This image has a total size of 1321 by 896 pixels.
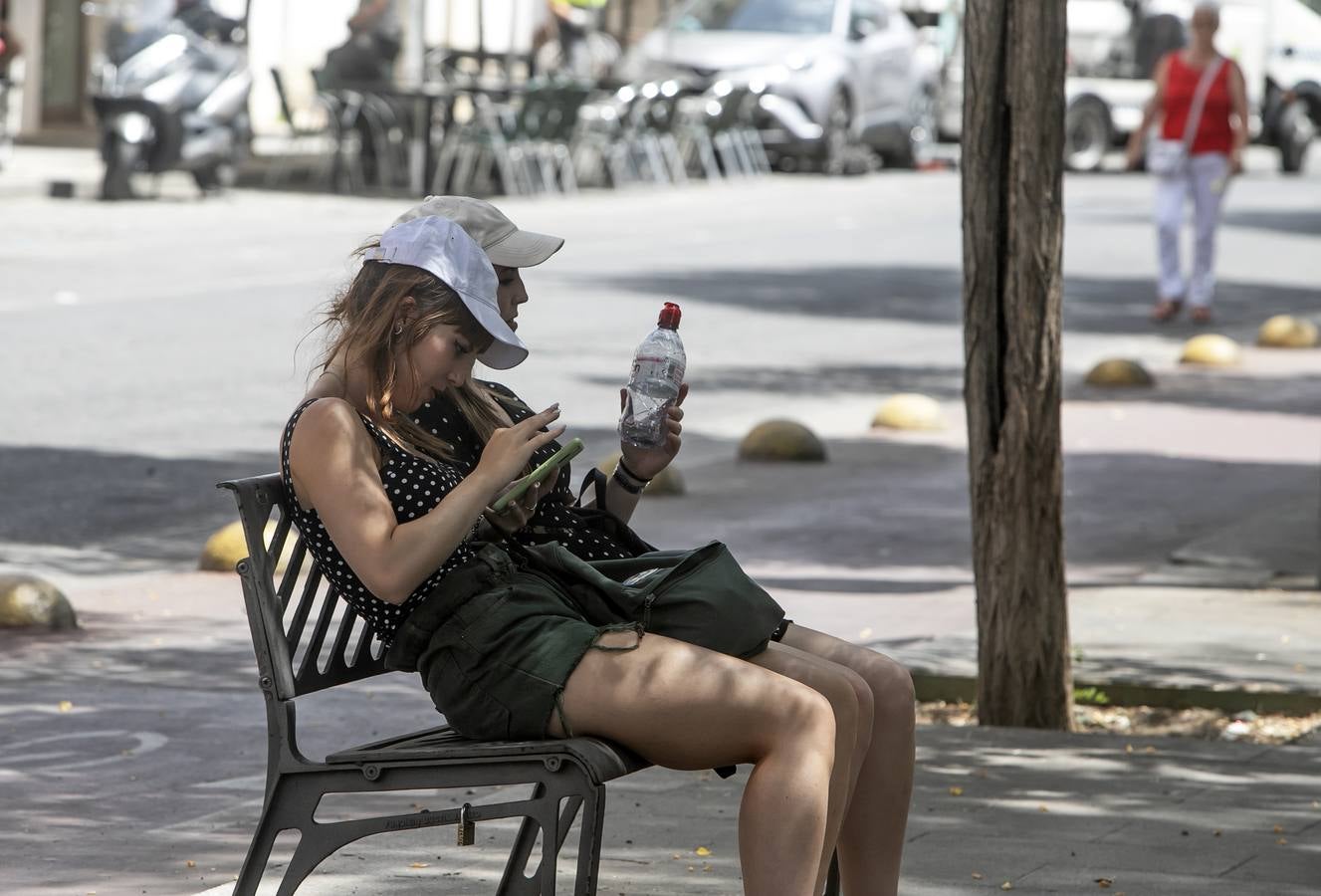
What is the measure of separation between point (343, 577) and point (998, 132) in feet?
8.58

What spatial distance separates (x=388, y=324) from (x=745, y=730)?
91 centimetres

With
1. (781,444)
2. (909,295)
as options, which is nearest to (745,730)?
(781,444)

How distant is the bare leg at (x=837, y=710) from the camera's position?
3.85 metres

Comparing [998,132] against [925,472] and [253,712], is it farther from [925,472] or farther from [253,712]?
[925,472]

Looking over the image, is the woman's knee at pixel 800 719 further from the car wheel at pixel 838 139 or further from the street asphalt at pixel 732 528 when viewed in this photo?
the car wheel at pixel 838 139

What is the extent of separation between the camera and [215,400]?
11.7 m

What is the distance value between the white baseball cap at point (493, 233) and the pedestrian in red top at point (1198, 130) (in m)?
12.0

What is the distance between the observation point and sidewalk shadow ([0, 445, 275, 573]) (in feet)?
27.8

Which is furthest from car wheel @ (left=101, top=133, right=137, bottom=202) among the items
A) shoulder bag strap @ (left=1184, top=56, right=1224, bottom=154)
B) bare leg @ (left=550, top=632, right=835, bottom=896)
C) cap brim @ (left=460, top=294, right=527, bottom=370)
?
bare leg @ (left=550, top=632, right=835, bottom=896)

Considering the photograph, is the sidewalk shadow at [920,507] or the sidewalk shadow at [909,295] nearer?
the sidewalk shadow at [920,507]

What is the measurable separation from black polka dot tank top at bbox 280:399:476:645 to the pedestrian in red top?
40.9 feet

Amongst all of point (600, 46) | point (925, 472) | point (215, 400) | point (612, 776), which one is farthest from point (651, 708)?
point (600, 46)

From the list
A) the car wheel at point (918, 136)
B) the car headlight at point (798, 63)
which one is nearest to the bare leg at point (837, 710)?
the car headlight at point (798, 63)

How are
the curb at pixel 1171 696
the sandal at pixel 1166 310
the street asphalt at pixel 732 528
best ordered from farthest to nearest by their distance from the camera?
the sandal at pixel 1166 310
the curb at pixel 1171 696
the street asphalt at pixel 732 528
